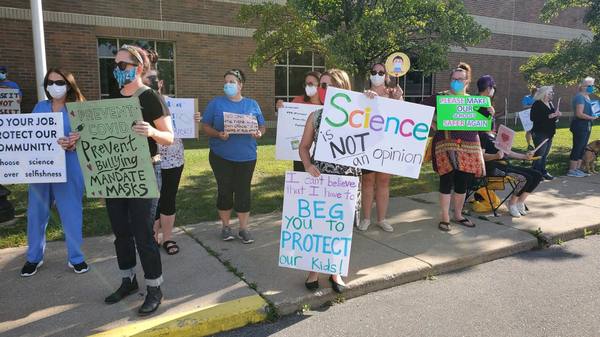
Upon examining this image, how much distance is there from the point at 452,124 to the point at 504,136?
157cm

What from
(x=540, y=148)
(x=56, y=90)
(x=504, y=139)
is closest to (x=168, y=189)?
(x=56, y=90)

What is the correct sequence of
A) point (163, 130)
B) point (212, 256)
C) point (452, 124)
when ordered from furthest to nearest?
point (452, 124), point (212, 256), point (163, 130)

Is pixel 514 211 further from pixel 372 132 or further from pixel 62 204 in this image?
pixel 62 204

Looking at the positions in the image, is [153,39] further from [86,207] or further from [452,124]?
[452,124]

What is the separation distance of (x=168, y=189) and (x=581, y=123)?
28.7ft

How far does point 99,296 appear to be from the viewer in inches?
155

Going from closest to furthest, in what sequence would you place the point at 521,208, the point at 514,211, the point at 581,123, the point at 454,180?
the point at 454,180 < the point at 514,211 < the point at 521,208 < the point at 581,123

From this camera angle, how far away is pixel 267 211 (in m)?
6.78

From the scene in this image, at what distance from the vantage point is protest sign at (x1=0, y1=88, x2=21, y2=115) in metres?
10.4

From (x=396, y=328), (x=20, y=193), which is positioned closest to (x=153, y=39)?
(x=20, y=193)

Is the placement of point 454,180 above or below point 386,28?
below

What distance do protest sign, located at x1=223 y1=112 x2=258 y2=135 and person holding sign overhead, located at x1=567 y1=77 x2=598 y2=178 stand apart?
7.75 metres

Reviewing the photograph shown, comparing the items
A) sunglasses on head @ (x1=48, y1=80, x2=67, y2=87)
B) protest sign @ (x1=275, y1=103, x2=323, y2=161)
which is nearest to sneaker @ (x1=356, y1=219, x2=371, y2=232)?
protest sign @ (x1=275, y1=103, x2=323, y2=161)

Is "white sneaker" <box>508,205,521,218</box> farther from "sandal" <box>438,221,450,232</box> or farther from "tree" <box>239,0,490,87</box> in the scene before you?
"tree" <box>239,0,490,87</box>
